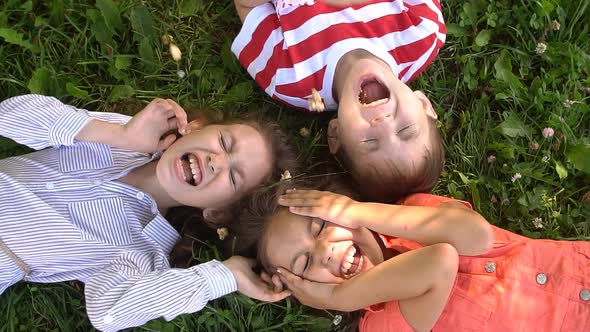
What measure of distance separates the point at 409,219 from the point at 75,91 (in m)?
1.80

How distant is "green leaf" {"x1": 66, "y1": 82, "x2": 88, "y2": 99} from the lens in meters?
3.25

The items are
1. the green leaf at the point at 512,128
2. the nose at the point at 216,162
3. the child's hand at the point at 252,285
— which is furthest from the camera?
the green leaf at the point at 512,128

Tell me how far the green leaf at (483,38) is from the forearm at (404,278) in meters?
1.39

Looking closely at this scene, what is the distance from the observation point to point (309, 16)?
3.26m

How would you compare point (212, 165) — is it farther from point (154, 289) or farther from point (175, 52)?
point (175, 52)

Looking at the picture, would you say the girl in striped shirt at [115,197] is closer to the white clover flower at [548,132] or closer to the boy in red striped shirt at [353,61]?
the boy in red striped shirt at [353,61]

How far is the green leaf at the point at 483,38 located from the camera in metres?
3.54

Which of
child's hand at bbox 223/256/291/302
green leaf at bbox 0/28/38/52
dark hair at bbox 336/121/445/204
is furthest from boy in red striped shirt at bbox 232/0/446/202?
green leaf at bbox 0/28/38/52

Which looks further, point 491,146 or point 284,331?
point 491,146

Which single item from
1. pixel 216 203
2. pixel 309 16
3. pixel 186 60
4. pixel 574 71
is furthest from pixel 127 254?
pixel 574 71

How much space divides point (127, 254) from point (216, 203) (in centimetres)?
50

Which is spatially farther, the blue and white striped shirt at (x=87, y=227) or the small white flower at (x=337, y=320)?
the small white flower at (x=337, y=320)

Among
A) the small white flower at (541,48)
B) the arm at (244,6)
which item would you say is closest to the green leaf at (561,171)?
the small white flower at (541,48)

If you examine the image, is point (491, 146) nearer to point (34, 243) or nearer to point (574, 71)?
point (574, 71)
